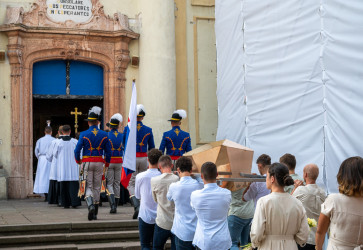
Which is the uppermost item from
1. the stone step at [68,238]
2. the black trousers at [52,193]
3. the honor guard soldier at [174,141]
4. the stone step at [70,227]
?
the honor guard soldier at [174,141]

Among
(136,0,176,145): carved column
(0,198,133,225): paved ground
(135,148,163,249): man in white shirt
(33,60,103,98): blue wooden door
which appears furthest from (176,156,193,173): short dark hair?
(33,60,103,98): blue wooden door

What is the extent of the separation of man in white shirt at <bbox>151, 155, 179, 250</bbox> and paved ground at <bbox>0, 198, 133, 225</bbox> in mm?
3498

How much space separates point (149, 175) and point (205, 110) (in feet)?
29.8

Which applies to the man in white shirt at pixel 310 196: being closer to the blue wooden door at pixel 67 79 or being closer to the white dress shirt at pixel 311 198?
the white dress shirt at pixel 311 198

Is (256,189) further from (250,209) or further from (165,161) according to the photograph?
(165,161)

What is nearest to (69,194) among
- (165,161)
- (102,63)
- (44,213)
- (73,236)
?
(44,213)

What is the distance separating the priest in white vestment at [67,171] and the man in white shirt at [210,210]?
7026mm

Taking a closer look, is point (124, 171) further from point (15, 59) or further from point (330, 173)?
point (15, 59)

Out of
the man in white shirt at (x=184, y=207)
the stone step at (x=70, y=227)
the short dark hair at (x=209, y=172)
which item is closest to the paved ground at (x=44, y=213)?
the stone step at (x=70, y=227)

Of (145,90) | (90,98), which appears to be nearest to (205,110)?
(145,90)

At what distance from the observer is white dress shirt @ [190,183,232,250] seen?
609 centimetres

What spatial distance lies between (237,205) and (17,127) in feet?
28.7

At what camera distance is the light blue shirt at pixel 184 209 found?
21.8ft

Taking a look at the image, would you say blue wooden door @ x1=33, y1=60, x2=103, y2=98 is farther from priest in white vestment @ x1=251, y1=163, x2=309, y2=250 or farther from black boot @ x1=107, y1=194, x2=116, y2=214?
priest in white vestment @ x1=251, y1=163, x2=309, y2=250
